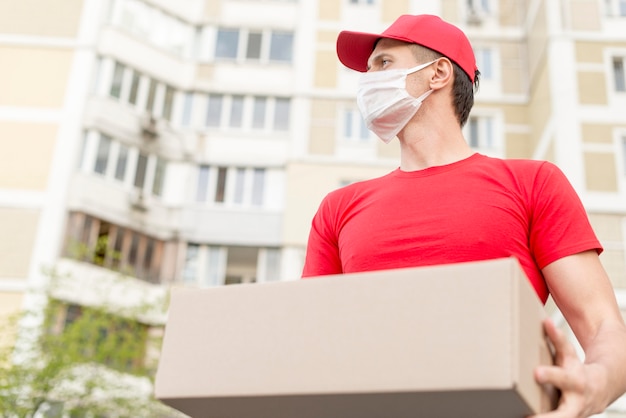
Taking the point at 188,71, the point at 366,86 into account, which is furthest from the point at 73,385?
the point at 366,86

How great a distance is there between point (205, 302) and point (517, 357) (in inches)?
23.0

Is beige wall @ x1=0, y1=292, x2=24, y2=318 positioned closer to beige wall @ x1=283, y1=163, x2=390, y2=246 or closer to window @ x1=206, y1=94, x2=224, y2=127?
beige wall @ x1=283, y1=163, x2=390, y2=246

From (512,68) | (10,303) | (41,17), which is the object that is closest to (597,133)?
(512,68)

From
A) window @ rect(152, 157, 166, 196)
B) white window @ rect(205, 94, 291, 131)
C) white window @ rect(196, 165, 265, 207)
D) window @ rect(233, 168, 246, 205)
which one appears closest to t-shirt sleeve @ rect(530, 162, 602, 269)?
white window @ rect(196, 165, 265, 207)

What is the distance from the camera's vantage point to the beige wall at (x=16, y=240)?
18.7 metres

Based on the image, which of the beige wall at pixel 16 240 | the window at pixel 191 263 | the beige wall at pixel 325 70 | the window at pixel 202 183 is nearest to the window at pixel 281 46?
the beige wall at pixel 325 70

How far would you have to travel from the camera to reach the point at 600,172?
689 inches

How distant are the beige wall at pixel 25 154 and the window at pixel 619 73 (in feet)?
42.4

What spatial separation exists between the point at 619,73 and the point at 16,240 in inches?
553

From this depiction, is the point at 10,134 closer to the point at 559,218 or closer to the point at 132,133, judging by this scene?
the point at 132,133

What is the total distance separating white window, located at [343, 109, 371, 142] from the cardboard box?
19.5 m

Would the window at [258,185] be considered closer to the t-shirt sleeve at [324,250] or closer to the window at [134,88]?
the window at [134,88]

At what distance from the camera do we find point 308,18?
877 inches

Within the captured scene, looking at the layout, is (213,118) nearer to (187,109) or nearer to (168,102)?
(187,109)
